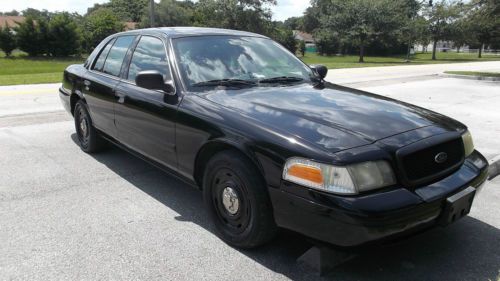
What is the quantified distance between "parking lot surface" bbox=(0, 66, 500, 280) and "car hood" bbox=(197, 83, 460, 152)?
0.71 m

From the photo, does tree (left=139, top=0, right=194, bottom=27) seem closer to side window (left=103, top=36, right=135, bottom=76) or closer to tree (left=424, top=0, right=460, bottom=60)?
tree (left=424, top=0, right=460, bottom=60)

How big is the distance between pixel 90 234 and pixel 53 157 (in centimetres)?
243

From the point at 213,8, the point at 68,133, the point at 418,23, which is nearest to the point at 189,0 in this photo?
the point at 213,8

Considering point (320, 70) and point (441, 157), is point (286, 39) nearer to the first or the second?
point (320, 70)

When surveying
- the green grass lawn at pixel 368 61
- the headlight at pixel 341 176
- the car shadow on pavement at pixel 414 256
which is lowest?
the green grass lawn at pixel 368 61

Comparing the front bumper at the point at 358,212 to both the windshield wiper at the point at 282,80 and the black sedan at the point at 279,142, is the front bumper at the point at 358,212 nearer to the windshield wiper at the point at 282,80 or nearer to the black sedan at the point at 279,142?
the black sedan at the point at 279,142

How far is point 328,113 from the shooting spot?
3164mm

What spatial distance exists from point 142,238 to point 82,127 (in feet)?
9.05

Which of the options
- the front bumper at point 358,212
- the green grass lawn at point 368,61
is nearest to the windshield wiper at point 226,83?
the front bumper at point 358,212

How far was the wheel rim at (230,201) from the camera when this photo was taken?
3.02 m

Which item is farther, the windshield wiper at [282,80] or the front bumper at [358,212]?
the windshield wiper at [282,80]

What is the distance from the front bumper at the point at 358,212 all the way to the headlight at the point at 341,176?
4 cm

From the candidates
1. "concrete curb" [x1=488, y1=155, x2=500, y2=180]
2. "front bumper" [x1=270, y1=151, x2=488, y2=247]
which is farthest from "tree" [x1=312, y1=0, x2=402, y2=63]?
"front bumper" [x1=270, y1=151, x2=488, y2=247]

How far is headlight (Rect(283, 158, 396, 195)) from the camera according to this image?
8.38 ft
